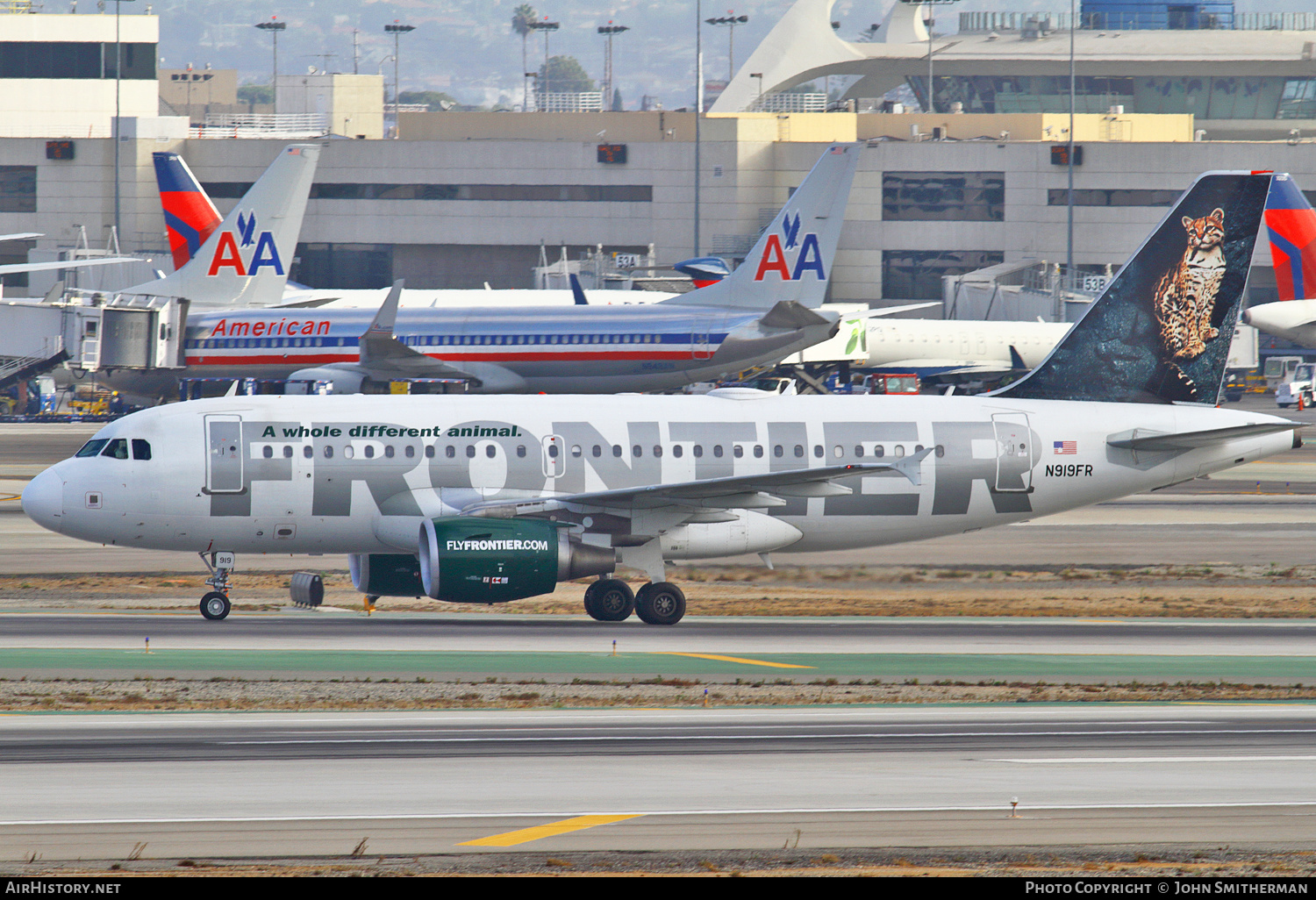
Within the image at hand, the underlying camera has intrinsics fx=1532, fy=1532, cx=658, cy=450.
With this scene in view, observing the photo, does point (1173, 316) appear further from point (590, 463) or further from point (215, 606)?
point (215, 606)

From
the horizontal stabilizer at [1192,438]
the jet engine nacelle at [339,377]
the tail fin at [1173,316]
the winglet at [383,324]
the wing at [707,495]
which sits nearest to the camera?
the wing at [707,495]

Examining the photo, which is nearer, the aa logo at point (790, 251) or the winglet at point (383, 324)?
the winglet at point (383, 324)

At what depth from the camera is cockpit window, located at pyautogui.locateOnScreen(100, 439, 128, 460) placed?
29.0 meters

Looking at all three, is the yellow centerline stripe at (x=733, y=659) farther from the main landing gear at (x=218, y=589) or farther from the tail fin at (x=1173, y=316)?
the tail fin at (x=1173, y=316)

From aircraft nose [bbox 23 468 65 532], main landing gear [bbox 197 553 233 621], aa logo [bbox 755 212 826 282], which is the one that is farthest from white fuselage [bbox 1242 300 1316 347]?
aircraft nose [bbox 23 468 65 532]

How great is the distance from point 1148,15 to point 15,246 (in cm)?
14798

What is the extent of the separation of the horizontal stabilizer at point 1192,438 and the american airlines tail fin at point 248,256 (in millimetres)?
48175

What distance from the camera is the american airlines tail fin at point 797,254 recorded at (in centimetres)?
6384

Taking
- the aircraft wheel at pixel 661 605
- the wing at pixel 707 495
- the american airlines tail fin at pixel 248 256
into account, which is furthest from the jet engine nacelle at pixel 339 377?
the aircraft wheel at pixel 661 605

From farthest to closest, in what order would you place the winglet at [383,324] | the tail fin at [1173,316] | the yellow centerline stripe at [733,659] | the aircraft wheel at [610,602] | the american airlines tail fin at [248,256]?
the american airlines tail fin at [248,256] → the winglet at [383,324] → the tail fin at [1173,316] → the aircraft wheel at [610,602] → the yellow centerline stripe at [733,659]

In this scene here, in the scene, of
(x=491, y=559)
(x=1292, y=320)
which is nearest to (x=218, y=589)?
(x=491, y=559)

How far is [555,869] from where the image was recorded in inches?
531

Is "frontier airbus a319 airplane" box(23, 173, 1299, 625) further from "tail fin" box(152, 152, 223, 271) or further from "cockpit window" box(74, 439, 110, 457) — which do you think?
"tail fin" box(152, 152, 223, 271)
